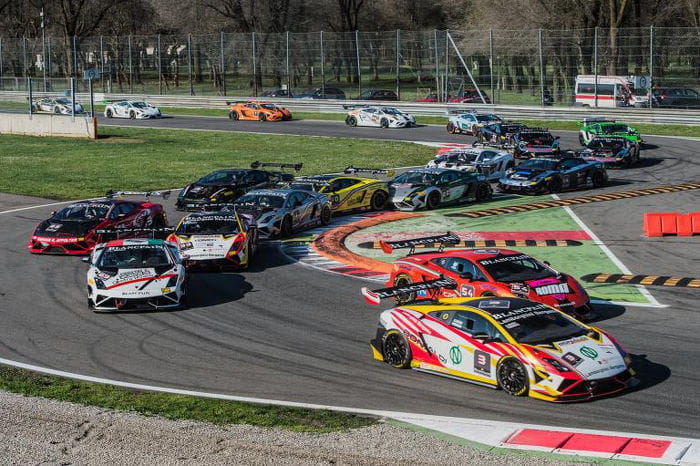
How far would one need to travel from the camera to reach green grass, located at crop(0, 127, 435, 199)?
42312mm

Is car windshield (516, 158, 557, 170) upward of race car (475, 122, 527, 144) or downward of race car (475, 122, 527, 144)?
downward

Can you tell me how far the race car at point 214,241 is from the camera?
2527 centimetres

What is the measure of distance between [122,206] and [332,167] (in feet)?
55.6

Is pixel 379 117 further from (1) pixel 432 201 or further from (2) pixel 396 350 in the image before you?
(2) pixel 396 350

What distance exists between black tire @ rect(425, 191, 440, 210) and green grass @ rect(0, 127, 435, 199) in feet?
33.8

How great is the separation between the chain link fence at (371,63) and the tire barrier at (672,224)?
28576 mm

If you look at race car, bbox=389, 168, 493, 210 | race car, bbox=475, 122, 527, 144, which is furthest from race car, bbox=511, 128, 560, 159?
race car, bbox=389, 168, 493, 210

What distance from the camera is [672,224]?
96.3 feet

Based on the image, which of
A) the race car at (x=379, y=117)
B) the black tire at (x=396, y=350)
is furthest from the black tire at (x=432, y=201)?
the race car at (x=379, y=117)

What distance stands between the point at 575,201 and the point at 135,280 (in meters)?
19.2

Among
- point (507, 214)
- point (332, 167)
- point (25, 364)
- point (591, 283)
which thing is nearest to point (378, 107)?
point (332, 167)

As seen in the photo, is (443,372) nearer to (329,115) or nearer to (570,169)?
(570,169)

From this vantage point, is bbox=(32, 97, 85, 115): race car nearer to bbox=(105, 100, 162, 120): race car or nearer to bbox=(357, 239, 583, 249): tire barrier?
bbox=(105, 100, 162, 120): race car

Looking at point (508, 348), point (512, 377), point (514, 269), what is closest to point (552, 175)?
point (514, 269)
